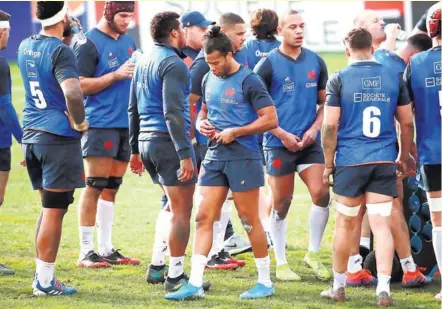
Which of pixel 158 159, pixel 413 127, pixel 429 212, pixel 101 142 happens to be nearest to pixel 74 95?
pixel 158 159

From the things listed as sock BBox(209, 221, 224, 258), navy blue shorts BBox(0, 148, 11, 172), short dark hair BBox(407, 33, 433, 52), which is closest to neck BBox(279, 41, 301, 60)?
short dark hair BBox(407, 33, 433, 52)

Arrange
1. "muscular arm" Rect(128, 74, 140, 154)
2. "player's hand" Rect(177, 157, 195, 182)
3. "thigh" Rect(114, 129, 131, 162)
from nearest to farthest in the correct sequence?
1. "player's hand" Rect(177, 157, 195, 182)
2. "muscular arm" Rect(128, 74, 140, 154)
3. "thigh" Rect(114, 129, 131, 162)

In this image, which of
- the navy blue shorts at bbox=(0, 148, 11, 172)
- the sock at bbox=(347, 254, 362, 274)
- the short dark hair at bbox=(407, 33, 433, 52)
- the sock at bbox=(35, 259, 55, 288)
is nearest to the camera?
the sock at bbox=(35, 259, 55, 288)

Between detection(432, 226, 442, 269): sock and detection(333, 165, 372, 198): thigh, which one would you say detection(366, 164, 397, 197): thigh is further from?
detection(432, 226, 442, 269): sock

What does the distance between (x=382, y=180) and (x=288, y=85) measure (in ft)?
5.00

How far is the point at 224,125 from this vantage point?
8.33 meters

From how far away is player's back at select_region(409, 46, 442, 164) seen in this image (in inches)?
322

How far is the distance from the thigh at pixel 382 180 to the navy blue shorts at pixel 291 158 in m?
1.20

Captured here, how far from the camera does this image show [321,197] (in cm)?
922

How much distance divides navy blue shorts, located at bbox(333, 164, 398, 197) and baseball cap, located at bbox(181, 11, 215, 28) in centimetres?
226

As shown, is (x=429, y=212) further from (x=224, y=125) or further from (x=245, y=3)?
(x=245, y=3)

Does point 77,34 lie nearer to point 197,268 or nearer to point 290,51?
point 290,51

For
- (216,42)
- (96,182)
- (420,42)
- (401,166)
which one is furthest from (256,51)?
(401,166)

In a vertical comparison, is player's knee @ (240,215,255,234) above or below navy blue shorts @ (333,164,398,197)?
below
